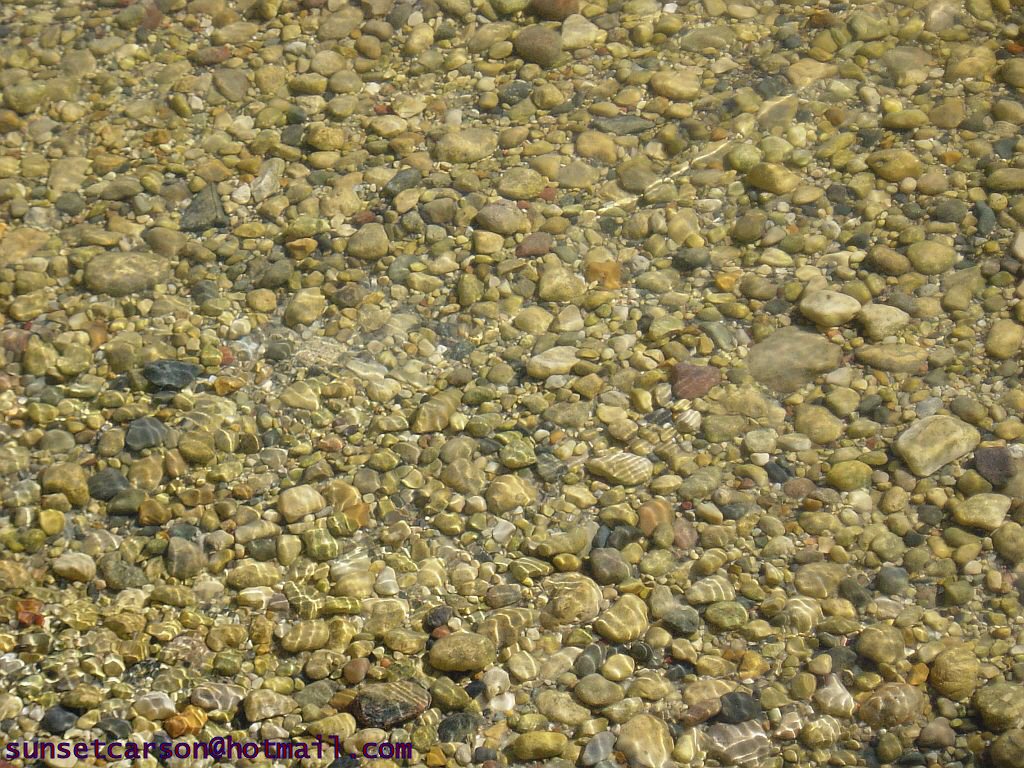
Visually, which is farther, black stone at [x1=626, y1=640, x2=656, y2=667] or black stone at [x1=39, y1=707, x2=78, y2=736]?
black stone at [x1=626, y1=640, x2=656, y2=667]

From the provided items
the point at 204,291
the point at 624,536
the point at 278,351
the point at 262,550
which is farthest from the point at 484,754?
the point at 204,291

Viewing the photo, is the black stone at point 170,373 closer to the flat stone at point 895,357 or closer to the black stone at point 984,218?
the flat stone at point 895,357

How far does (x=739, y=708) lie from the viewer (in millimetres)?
2875

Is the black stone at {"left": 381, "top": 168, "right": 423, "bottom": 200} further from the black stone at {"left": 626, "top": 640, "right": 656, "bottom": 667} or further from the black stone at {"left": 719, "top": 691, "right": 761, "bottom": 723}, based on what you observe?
the black stone at {"left": 719, "top": 691, "right": 761, "bottom": 723}

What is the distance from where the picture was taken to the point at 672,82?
464 cm

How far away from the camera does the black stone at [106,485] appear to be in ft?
11.1

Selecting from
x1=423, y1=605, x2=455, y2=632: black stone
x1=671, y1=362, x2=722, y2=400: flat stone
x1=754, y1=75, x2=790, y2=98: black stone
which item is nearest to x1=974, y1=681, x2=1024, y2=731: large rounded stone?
x1=671, y1=362, x2=722, y2=400: flat stone

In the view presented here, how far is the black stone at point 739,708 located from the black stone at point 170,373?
2.25m

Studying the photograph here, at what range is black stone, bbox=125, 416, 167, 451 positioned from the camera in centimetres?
352

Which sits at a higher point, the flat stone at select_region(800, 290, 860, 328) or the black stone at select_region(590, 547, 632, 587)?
the flat stone at select_region(800, 290, 860, 328)

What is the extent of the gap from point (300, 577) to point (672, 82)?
291 centimetres

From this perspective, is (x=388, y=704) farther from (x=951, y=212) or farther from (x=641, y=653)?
(x=951, y=212)

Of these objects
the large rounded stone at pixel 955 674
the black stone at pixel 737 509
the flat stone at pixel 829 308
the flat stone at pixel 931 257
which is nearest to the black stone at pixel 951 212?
the flat stone at pixel 931 257

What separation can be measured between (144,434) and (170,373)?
288 mm
